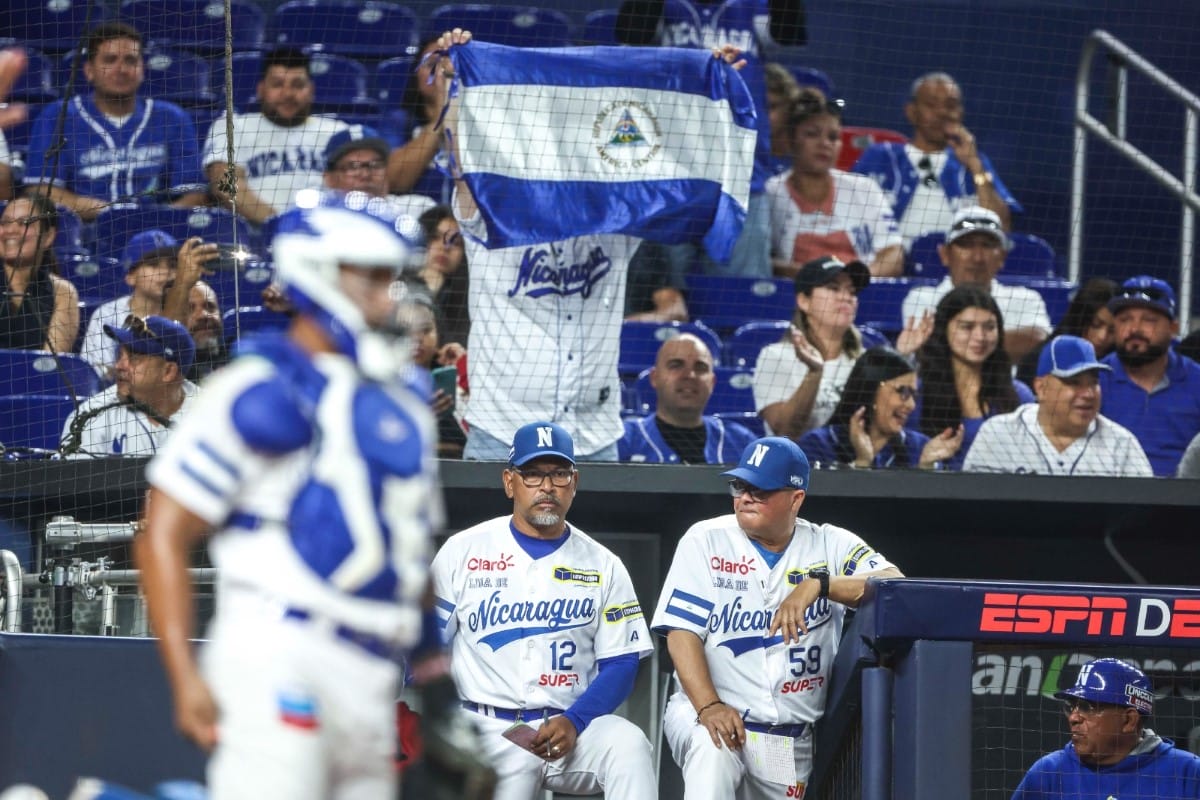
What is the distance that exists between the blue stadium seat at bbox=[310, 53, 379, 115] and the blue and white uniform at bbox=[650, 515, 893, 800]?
444 centimetres

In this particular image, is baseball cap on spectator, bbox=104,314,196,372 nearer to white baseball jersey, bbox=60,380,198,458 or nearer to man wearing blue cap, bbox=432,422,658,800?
white baseball jersey, bbox=60,380,198,458

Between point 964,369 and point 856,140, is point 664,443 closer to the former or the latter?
point 964,369

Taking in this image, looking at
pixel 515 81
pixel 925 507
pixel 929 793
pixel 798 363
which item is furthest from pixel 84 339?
pixel 929 793

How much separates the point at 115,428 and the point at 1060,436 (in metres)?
3.93

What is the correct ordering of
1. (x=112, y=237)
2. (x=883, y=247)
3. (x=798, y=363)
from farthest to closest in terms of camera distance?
(x=883, y=247) < (x=112, y=237) < (x=798, y=363)

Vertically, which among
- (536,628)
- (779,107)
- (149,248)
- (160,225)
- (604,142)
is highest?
(779,107)

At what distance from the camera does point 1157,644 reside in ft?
14.7

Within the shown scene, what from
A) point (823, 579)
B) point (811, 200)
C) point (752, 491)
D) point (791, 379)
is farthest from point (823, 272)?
point (823, 579)

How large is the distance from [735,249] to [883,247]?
899 mm

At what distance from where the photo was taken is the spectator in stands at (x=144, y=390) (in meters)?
6.34

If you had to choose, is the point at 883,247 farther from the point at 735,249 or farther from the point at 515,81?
the point at 515,81

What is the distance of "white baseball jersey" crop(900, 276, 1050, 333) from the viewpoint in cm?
796

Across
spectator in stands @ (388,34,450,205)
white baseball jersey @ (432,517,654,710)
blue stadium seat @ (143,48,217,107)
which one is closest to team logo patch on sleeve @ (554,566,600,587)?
white baseball jersey @ (432,517,654,710)

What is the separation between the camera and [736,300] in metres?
8.20
